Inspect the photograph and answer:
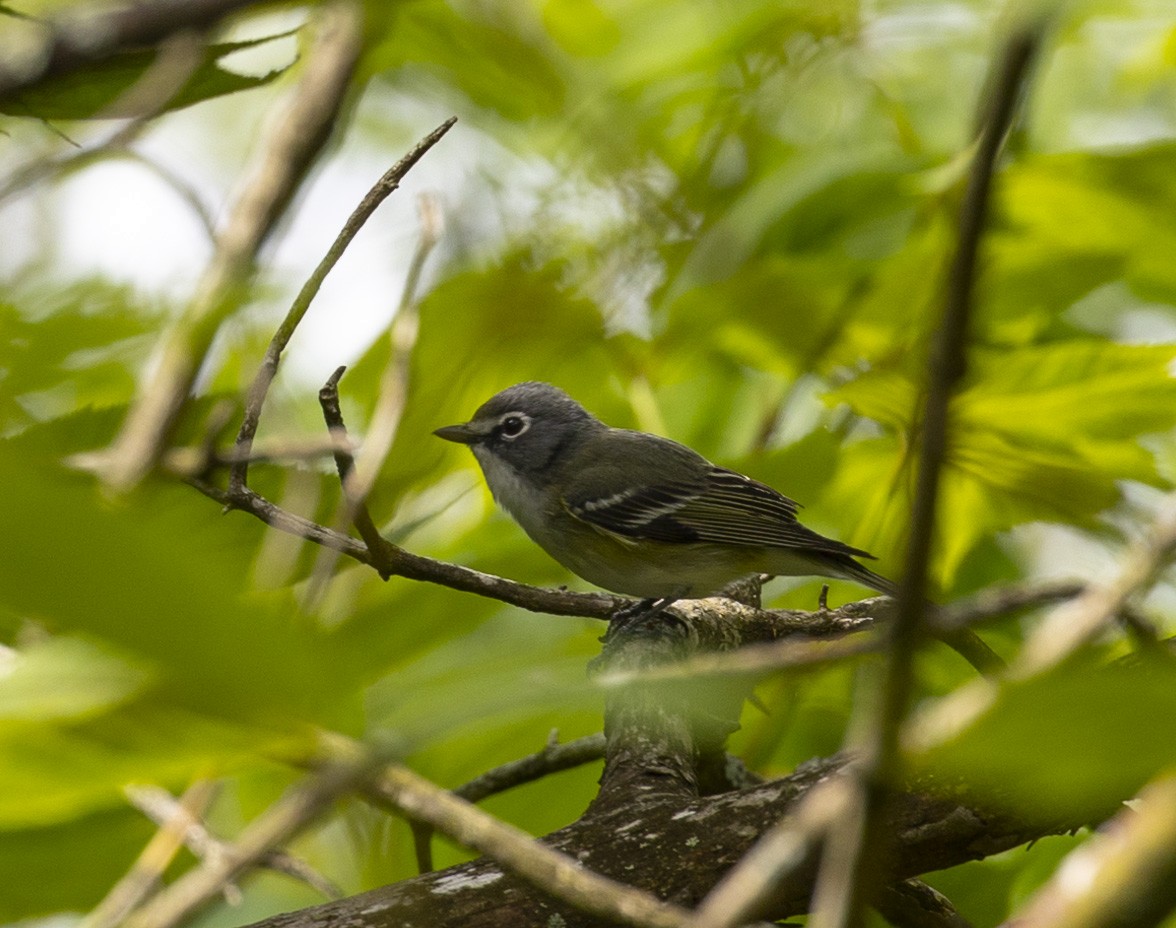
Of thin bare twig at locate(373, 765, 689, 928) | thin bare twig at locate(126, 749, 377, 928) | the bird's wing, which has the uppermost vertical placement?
the bird's wing

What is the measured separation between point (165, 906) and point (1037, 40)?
66 cm

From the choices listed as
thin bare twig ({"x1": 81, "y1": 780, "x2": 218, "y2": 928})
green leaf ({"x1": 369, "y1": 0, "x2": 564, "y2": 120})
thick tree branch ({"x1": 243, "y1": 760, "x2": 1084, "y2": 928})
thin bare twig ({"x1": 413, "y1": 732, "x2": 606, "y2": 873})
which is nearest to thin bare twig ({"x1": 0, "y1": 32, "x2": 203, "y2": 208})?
thin bare twig ({"x1": 81, "y1": 780, "x2": 218, "y2": 928})

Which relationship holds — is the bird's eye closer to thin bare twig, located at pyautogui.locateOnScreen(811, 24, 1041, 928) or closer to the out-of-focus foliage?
the out-of-focus foliage

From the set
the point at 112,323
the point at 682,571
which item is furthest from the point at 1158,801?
the point at 682,571

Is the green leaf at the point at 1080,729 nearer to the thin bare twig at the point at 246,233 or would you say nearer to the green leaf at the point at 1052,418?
the thin bare twig at the point at 246,233

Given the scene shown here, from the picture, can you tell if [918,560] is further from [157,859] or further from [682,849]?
[682,849]

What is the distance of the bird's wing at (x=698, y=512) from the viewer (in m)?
3.71

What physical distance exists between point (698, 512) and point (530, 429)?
68 cm

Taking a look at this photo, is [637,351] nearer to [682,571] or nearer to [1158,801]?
[682,571]

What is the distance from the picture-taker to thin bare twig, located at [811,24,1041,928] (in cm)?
54

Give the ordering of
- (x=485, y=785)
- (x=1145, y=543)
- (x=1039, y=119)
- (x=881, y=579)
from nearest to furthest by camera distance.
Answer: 1. (x=1145, y=543)
2. (x=485, y=785)
3. (x=1039, y=119)
4. (x=881, y=579)

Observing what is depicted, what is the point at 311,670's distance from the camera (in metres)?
0.44

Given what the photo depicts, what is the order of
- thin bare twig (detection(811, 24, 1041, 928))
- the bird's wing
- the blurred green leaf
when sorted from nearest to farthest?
thin bare twig (detection(811, 24, 1041, 928)), the blurred green leaf, the bird's wing

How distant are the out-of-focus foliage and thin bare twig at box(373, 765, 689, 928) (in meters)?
0.46
